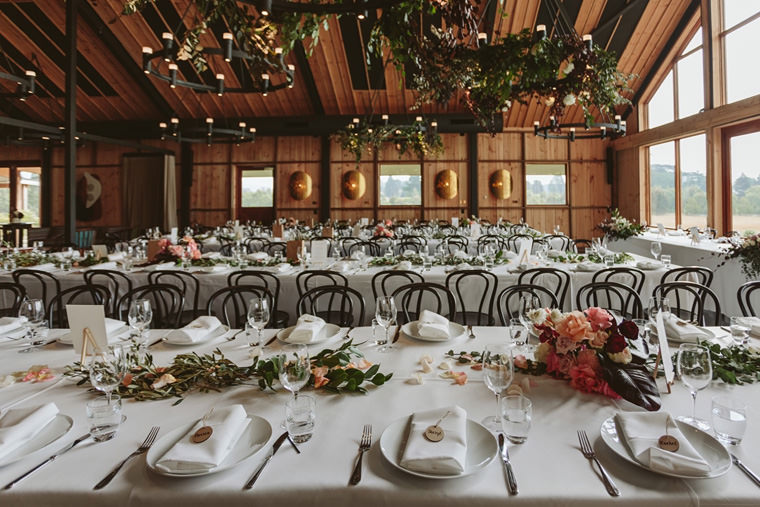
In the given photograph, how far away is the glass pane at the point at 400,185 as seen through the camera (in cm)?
1295

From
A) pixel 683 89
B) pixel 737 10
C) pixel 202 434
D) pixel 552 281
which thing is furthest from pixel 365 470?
pixel 683 89

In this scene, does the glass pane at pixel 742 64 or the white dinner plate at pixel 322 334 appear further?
the glass pane at pixel 742 64

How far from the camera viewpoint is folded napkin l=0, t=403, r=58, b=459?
3.83 feet

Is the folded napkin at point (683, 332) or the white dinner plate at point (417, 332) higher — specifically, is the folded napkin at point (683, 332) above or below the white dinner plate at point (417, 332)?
above

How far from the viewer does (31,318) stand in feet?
6.78

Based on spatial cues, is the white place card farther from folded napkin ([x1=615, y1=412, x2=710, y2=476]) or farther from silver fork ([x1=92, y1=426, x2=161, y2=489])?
folded napkin ([x1=615, y1=412, x2=710, y2=476])

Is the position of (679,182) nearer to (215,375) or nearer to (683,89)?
(683,89)

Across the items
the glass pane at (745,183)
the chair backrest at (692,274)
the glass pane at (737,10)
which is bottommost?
the chair backrest at (692,274)

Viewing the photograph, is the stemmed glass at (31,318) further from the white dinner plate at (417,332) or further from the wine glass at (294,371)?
the white dinner plate at (417,332)

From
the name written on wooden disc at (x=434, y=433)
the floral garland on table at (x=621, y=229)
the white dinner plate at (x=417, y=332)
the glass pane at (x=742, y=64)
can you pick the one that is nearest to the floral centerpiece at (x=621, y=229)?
the floral garland on table at (x=621, y=229)

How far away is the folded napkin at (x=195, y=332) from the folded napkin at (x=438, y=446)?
1.27 meters

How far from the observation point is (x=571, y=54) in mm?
3928

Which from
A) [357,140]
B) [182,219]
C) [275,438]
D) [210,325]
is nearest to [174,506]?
[275,438]

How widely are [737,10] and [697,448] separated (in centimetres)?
1080
